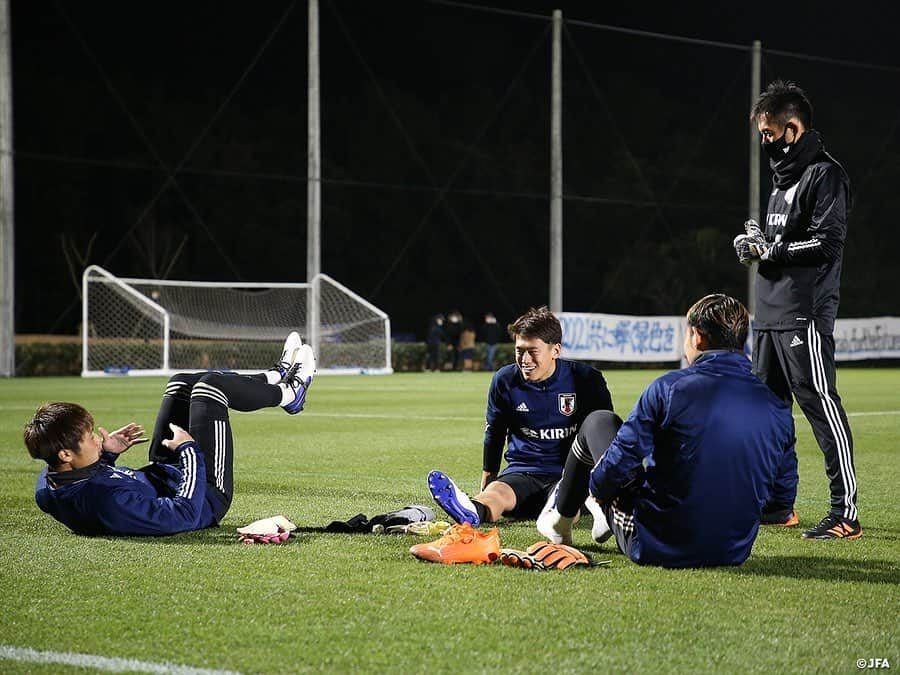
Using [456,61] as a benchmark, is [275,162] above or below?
below

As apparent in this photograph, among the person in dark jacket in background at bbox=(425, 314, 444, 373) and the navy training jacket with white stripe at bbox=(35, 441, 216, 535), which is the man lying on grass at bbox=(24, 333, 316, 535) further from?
the person in dark jacket in background at bbox=(425, 314, 444, 373)

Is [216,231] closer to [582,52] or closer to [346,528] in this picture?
[582,52]

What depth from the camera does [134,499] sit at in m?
5.87

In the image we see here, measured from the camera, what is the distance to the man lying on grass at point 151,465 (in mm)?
5586

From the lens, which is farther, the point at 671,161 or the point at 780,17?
the point at 671,161

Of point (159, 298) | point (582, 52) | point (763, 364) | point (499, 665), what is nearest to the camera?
point (499, 665)

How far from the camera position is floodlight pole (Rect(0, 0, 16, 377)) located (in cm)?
2706

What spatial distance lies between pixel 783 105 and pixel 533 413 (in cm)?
191

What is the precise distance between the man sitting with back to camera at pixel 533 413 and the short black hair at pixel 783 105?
143 centimetres

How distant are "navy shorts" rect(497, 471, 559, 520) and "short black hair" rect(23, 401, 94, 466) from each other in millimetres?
2128

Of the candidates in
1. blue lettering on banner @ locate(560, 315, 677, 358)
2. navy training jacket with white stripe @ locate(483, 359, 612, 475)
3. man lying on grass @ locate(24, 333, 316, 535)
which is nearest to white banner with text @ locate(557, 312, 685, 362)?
blue lettering on banner @ locate(560, 315, 677, 358)

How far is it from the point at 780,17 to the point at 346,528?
162 ft

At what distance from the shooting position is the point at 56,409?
18.4ft

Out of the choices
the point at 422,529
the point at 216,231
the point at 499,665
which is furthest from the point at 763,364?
the point at 216,231
